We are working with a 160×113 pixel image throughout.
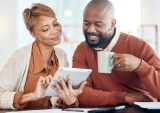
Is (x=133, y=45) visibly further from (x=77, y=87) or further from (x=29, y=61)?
(x=29, y=61)

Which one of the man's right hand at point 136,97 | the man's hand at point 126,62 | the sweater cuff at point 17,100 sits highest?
the man's hand at point 126,62

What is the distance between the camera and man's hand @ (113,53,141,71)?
A: 131 centimetres

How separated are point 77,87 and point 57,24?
1.22ft

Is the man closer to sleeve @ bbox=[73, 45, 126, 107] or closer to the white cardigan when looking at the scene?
sleeve @ bbox=[73, 45, 126, 107]

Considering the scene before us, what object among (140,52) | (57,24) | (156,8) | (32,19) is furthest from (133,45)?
(156,8)

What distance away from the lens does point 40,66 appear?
148 centimetres

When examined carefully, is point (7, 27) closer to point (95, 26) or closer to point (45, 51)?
point (45, 51)

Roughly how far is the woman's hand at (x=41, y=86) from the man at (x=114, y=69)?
7.7 inches

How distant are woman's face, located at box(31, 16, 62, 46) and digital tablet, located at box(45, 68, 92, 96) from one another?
11.3 inches

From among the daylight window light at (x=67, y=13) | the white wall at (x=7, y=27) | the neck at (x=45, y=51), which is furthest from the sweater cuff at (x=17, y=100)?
the daylight window light at (x=67, y=13)

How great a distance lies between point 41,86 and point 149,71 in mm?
497

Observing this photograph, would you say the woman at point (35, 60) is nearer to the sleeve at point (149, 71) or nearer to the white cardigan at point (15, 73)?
the white cardigan at point (15, 73)

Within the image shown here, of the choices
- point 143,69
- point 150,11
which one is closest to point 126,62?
point 143,69

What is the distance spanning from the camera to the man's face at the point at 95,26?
5.03 feet
